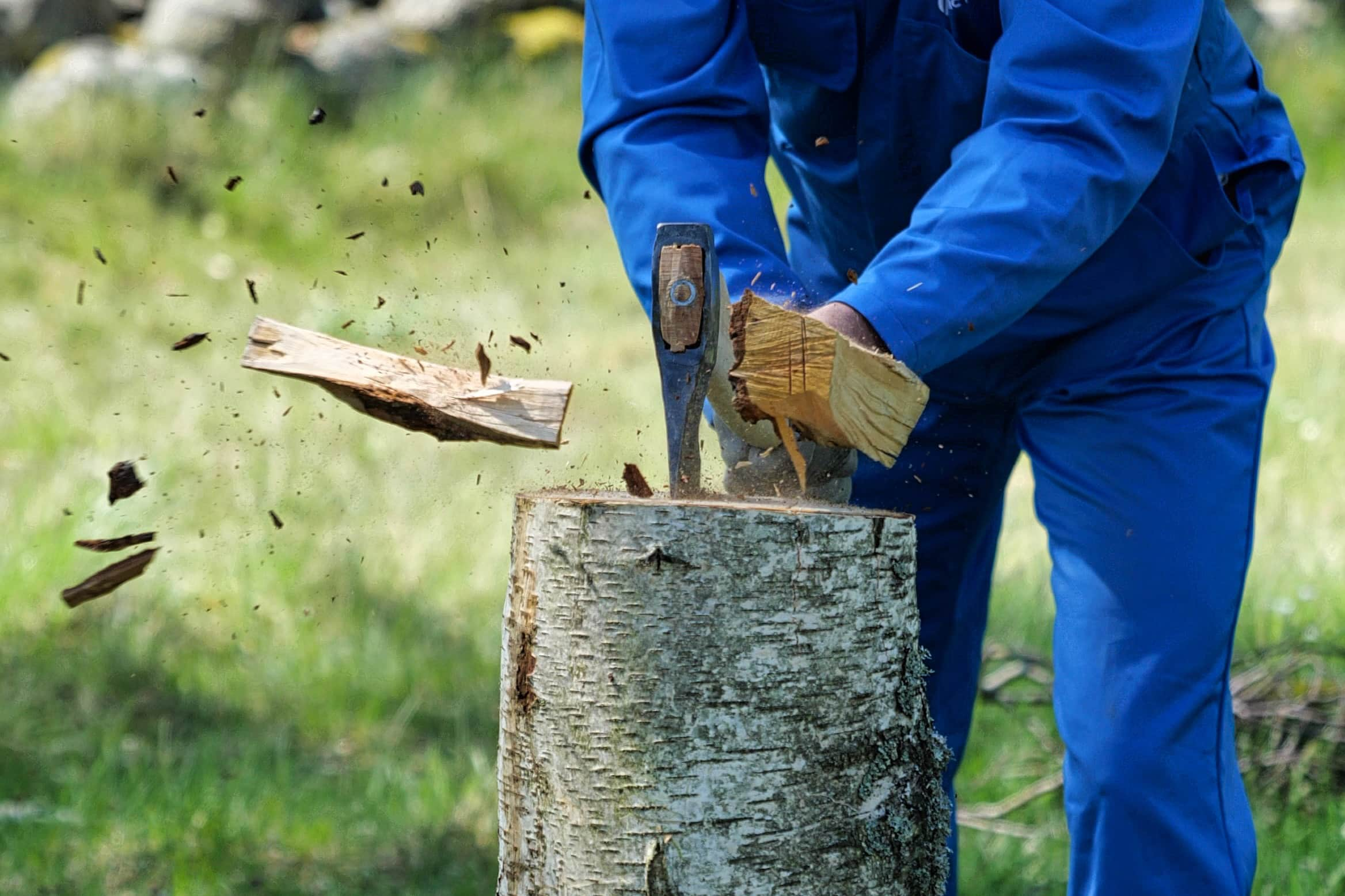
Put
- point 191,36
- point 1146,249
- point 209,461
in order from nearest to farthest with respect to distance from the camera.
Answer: point 1146,249 → point 209,461 → point 191,36

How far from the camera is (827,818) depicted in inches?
57.5

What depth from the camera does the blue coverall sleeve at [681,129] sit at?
1.82 meters

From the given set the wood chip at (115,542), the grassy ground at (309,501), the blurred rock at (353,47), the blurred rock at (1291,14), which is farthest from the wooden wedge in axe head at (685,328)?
the blurred rock at (1291,14)

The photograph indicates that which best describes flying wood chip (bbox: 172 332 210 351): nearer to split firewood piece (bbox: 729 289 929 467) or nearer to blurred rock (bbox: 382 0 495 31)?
split firewood piece (bbox: 729 289 929 467)

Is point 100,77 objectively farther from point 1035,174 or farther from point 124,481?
point 1035,174

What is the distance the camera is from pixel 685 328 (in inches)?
58.7

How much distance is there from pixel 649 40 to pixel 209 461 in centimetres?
330

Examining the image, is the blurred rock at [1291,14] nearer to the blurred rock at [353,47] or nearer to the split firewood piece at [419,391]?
the blurred rock at [353,47]

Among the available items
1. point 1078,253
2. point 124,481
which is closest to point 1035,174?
point 1078,253

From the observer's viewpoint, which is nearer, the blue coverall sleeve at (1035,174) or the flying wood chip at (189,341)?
the blue coverall sleeve at (1035,174)

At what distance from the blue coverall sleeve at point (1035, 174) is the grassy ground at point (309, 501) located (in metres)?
0.71

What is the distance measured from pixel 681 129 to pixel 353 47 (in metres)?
7.51

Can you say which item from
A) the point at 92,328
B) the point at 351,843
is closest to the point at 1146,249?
the point at 351,843

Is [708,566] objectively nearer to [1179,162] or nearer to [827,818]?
[827,818]
